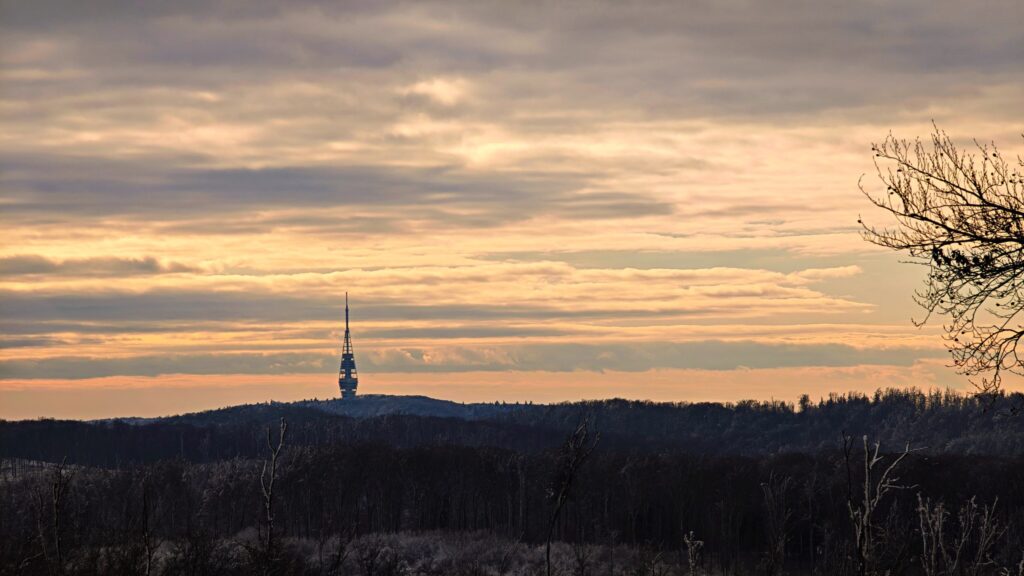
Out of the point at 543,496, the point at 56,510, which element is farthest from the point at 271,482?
the point at 543,496

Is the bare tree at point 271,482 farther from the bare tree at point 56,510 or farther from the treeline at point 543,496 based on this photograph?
the treeline at point 543,496

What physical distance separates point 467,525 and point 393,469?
1520 cm

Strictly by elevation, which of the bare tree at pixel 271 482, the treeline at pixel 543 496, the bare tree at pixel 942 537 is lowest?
the treeline at pixel 543 496

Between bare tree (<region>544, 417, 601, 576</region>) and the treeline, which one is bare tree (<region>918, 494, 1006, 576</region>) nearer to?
bare tree (<region>544, 417, 601, 576</region>)

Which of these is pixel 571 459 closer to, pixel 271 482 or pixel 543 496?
pixel 271 482

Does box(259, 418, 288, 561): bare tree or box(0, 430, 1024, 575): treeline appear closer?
box(259, 418, 288, 561): bare tree

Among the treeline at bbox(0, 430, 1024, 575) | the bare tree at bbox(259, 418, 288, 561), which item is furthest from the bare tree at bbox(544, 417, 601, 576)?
the treeline at bbox(0, 430, 1024, 575)

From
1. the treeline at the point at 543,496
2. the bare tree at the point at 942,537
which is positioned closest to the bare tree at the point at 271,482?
the bare tree at the point at 942,537

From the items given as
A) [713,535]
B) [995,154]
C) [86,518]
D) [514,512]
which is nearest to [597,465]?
[514,512]

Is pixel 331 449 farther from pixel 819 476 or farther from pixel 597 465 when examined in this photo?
pixel 819 476

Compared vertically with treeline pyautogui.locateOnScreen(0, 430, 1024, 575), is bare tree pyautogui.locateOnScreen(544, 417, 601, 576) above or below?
above

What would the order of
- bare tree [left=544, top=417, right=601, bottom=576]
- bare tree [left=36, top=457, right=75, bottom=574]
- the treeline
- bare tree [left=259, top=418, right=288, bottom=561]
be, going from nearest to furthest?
bare tree [left=259, top=418, right=288, bottom=561] < bare tree [left=544, top=417, right=601, bottom=576] < bare tree [left=36, top=457, right=75, bottom=574] < the treeline

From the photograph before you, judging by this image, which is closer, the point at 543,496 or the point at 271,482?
the point at 271,482

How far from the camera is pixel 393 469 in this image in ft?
612
